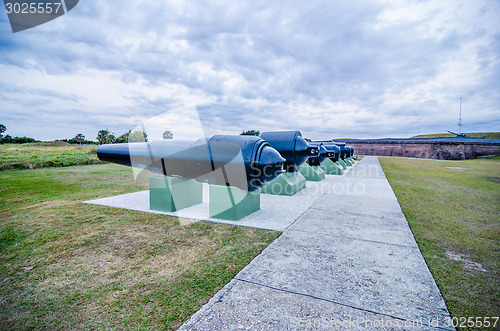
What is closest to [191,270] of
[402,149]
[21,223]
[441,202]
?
[21,223]

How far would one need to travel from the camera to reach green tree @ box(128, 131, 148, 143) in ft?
14.9

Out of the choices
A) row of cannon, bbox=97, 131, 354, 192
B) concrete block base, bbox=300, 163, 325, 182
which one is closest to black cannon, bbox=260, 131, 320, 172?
row of cannon, bbox=97, 131, 354, 192

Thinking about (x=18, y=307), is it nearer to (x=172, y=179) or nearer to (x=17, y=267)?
(x=17, y=267)

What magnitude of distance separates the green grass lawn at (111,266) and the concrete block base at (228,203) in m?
0.43

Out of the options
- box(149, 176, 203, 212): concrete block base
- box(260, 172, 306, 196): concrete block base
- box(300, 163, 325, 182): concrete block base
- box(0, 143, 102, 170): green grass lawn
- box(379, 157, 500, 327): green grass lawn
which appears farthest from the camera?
box(0, 143, 102, 170): green grass lawn

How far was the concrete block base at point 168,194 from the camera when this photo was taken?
5.18 meters

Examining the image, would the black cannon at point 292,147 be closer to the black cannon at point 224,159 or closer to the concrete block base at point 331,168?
the black cannon at point 224,159

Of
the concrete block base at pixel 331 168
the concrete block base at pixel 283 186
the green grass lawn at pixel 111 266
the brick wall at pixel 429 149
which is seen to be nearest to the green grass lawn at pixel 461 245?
the green grass lawn at pixel 111 266

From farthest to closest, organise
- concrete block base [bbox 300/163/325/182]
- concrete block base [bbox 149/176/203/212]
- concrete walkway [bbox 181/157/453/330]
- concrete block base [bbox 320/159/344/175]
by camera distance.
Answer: concrete block base [bbox 320/159/344/175] < concrete block base [bbox 300/163/325/182] < concrete block base [bbox 149/176/203/212] < concrete walkway [bbox 181/157/453/330]

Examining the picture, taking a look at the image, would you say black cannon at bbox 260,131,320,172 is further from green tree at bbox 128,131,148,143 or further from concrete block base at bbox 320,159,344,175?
concrete block base at bbox 320,159,344,175

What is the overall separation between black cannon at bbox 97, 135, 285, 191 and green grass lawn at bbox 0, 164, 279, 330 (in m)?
0.93

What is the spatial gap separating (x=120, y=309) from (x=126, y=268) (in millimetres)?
777

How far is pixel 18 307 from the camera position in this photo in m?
2.14

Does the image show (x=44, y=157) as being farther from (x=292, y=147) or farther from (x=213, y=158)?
(x=292, y=147)
